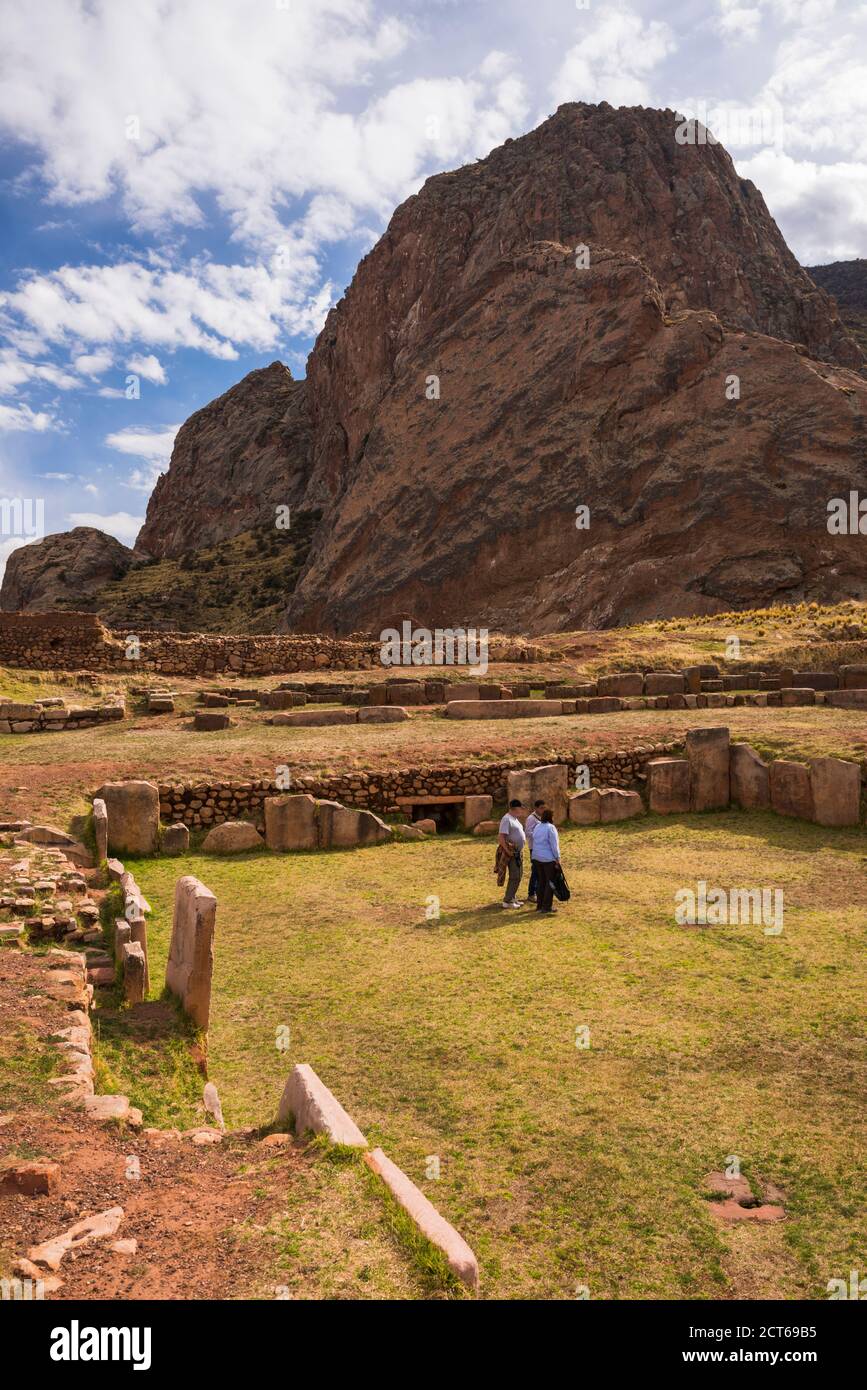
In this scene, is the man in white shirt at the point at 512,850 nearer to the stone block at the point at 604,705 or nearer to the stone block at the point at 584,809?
the stone block at the point at 584,809

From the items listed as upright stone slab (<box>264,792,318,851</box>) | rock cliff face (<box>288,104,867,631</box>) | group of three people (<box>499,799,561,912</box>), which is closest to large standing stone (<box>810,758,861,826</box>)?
group of three people (<box>499,799,561,912</box>)

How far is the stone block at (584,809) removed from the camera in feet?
55.7

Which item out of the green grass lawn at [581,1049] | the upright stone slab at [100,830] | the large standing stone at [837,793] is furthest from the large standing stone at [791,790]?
the upright stone slab at [100,830]

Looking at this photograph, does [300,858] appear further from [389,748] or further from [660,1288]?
[660,1288]

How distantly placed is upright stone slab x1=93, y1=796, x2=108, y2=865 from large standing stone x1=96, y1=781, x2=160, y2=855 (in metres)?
0.24

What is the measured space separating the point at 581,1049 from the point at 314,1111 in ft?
9.01

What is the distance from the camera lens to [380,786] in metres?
17.1

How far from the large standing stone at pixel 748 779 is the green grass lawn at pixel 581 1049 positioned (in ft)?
10.0

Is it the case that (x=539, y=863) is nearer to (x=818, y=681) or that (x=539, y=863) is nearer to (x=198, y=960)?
(x=198, y=960)

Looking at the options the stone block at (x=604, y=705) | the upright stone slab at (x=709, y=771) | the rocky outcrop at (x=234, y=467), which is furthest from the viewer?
the rocky outcrop at (x=234, y=467)

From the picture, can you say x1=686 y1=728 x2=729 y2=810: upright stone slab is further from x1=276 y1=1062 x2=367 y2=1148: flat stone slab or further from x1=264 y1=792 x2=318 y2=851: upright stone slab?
x1=276 y1=1062 x2=367 y2=1148: flat stone slab

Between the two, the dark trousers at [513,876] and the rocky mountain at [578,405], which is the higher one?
the rocky mountain at [578,405]
